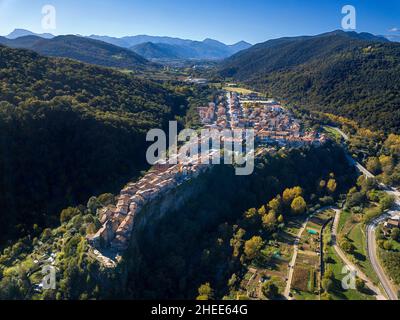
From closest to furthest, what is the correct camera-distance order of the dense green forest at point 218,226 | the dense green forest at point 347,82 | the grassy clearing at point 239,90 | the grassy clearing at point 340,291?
the grassy clearing at point 340,291, the dense green forest at point 218,226, the dense green forest at point 347,82, the grassy clearing at point 239,90

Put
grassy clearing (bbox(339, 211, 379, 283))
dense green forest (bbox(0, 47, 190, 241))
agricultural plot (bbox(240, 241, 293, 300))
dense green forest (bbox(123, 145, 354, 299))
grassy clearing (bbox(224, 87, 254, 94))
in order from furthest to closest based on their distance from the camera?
grassy clearing (bbox(224, 87, 254, 94)) → dense green forest (bbox(0, 47, 190, 241)) → grassy clearing (bbox(339, 211, 379, 283)) → dense green forest (bbox(123, 145, 354, 299)) → agricultural plot (bbox(240, 241, 293, 300))

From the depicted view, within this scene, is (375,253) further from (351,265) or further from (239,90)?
(239,90)

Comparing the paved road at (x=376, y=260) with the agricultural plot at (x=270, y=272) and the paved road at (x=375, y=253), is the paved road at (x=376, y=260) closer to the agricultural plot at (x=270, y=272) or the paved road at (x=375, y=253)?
the paved road at (x=375, y=253)

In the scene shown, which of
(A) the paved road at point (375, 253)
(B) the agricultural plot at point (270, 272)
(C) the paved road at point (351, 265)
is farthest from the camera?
(A) the paved road at point (375, 253)

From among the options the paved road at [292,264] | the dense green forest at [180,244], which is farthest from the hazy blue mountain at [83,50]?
the paved road at [292,264]

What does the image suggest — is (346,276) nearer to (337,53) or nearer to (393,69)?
(393,69)

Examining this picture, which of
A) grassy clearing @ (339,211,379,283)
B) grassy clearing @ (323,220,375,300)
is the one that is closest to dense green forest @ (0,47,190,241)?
grassy clearing @ (323,220,375,300)

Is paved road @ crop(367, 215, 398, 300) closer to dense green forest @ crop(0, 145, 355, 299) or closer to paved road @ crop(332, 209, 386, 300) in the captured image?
paved road @ crop(332, 209, 386, 300)

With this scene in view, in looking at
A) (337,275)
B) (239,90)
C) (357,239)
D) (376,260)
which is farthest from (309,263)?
(239,90)
